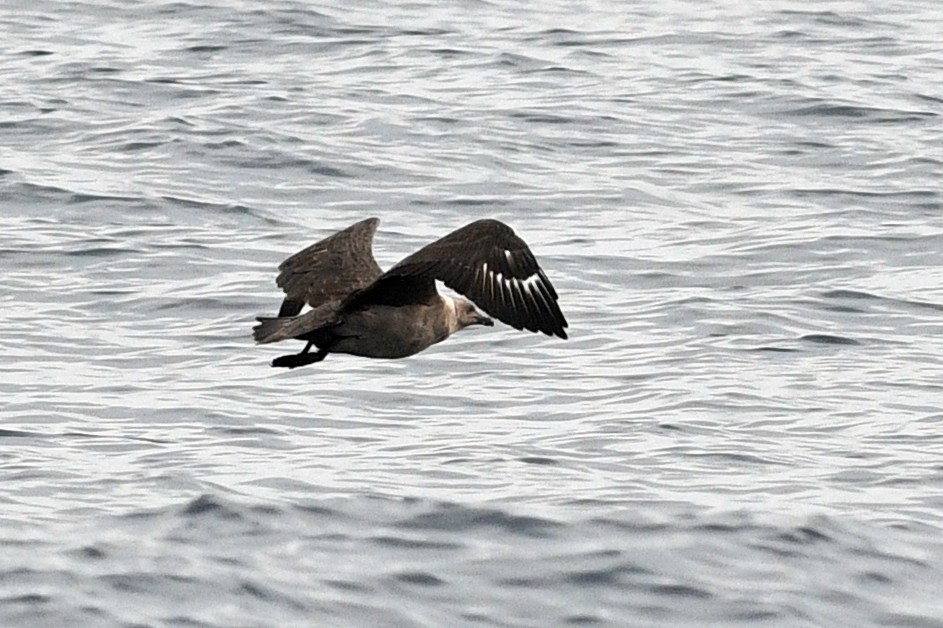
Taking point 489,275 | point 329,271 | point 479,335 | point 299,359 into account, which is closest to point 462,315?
point 329,271

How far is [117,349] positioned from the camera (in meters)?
11.7

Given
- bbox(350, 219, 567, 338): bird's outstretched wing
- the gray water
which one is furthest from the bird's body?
the gray water

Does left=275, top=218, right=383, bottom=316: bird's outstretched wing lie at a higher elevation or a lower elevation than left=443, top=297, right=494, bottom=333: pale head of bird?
higher

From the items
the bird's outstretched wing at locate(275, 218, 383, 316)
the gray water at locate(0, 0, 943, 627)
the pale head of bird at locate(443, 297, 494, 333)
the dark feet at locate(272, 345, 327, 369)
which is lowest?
the gray water at locate(0, 0, 943, 627)

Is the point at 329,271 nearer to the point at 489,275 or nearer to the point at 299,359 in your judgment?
the point at 299,359

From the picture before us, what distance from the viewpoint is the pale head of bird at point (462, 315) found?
9.61 m

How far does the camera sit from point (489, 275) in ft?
28.7

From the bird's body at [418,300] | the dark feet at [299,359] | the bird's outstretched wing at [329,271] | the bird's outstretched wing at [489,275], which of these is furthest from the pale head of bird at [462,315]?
the dark feet at [299,359]

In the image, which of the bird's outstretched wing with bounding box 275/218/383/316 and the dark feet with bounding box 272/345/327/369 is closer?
the dark feet with bounding box 272/345/327/369

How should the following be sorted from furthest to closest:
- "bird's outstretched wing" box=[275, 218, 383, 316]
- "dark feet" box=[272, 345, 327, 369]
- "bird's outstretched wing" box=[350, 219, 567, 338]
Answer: "bird's outstretched wing" box=[275, 218, 383, 316], "dark feet" box=[272, 345, 327, 369], "bird's outstretched wing" box=[350, 219, 567, 338]

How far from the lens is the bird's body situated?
344 inches

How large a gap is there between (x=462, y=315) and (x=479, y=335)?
8.11 feet

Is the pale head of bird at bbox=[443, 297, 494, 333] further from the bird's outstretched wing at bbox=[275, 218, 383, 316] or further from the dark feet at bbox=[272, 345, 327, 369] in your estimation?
Result: the dark feet at bbox=[272, 345, 327, 369]

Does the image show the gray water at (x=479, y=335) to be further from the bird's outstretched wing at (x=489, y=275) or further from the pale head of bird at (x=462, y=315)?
the bird's outstretched wing at (x=489, y=275)
